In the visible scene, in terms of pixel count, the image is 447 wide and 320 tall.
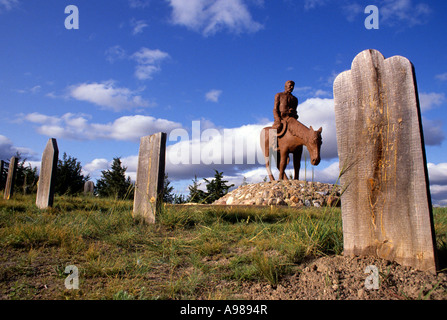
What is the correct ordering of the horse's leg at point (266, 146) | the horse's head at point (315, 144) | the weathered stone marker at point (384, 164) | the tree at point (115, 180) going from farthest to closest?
the tree at point (115, 180)
the horse's leg at point (266, 146)
the horse's head at point (315, 144)
the weathered stone marker at point (384, 164)

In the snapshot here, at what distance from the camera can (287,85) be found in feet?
35.3

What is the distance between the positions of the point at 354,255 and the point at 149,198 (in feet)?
11.0

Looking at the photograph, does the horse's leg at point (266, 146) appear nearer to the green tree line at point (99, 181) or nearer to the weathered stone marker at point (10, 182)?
the green tree line at point (99, 181)

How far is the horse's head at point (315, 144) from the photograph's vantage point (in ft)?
30.1

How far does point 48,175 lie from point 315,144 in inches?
285

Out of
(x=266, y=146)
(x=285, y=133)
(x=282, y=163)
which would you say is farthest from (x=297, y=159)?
(x=266, y=146)

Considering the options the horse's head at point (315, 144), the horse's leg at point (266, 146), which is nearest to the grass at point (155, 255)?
the horse's head at point (315, 144)

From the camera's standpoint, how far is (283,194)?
8961 millimetres

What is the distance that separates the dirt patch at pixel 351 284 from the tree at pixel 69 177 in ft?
40.3

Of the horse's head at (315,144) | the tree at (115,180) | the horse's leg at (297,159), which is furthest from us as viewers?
the tree at (115,180)

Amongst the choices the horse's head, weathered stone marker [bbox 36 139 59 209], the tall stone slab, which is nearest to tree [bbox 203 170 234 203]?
the horse's head

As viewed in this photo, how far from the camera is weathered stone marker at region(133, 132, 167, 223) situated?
511 centimetres

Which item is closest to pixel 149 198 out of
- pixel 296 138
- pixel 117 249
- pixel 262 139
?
pixel 117 249
